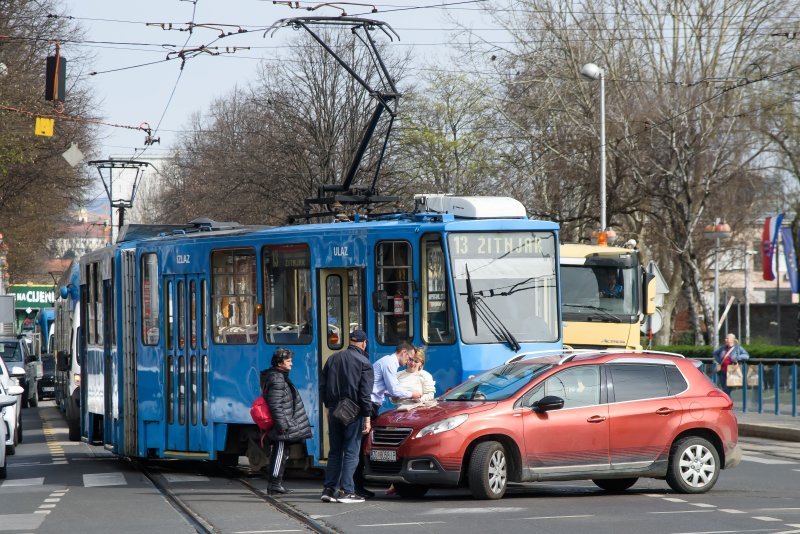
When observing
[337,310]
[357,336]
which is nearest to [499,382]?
[357,336]

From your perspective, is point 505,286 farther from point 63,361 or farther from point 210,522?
point 63,361

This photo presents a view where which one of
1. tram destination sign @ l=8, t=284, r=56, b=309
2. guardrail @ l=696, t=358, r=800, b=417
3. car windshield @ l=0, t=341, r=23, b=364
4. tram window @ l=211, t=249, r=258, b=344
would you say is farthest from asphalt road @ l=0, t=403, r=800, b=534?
tram destination sign @ l=8, t=284, r=56, b=309

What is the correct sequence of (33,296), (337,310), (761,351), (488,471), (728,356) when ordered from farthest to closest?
(33,296), (761,351), (728,356), (337,310), (488,471)

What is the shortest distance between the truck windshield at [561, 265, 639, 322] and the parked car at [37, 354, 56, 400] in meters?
22.5

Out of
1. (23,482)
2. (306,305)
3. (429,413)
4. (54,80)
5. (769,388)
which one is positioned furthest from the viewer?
(769,388)

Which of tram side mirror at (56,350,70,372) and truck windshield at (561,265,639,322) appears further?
truck windshield at (561,265,639,322)

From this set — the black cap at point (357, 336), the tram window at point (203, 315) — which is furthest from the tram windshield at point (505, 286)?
the tram window at point (203, 315)

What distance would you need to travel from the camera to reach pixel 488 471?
43.7 feet

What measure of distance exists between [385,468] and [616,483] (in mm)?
2503

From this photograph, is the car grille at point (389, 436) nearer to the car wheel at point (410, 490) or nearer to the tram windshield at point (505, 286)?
the car wheel at point (410, 490)

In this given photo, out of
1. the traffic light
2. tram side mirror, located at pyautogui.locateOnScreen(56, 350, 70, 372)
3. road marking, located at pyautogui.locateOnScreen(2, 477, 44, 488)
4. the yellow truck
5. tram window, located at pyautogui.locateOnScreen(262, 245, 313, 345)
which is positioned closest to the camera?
tram window, located at pyautogui.locateOnScreen(262, 245, 313, 345)

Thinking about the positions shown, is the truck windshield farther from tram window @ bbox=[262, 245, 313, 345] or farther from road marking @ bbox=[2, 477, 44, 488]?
road marking @ bbox=[2, 477, 44, 488]

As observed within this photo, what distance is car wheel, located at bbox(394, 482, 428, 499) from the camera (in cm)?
1409

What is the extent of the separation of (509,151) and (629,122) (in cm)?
423
